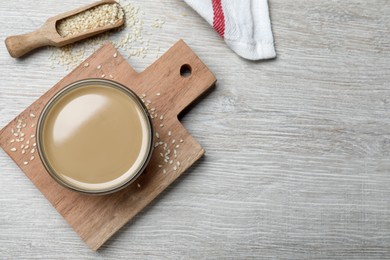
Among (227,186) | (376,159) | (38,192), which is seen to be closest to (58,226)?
(38,192)

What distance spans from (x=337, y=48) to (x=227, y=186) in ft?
1.37

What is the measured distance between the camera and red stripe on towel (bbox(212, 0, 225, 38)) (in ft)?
4.14

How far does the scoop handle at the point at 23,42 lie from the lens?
1.25 metres

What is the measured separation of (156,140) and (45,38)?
13.6 inches

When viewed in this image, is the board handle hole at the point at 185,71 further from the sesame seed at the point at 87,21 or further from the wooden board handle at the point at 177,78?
the sesame seed at the point at 87,21

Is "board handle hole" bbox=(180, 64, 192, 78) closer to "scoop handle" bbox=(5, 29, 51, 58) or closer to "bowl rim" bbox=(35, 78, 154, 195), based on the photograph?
"bowl rim" bbox=(35, 78, 154, 195)

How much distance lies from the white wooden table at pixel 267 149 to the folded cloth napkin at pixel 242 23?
2 cm

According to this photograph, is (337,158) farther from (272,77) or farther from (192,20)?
(192,20)

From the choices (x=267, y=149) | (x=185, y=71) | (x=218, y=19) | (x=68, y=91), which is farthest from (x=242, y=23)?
(x=68, y=91)

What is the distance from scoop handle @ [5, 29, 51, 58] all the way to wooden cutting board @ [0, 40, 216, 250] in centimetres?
11

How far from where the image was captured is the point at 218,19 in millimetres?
1265

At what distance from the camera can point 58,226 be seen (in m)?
1.25

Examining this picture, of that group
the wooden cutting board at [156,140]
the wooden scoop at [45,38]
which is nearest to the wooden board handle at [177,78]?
the wooden cutting board at [156,140]

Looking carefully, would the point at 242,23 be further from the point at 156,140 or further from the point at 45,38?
the point at 45,38
